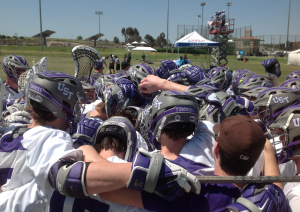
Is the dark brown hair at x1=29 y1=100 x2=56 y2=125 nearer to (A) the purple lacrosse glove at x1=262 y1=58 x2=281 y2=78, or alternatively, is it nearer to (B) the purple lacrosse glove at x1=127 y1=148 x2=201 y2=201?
(B) the purple lacrosse glove at x1=127 y1=148 x2=201 y2=201

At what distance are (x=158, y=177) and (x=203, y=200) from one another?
1.31ft

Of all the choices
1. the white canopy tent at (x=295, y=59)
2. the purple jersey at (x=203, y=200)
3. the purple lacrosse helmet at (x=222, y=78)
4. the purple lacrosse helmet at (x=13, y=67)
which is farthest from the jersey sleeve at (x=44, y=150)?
the white canopy tent at (x=295, y=59)

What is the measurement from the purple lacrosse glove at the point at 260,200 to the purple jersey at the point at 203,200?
0.42ft

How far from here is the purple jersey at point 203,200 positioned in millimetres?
1569

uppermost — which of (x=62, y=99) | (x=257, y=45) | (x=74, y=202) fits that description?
(x=257, y=45)

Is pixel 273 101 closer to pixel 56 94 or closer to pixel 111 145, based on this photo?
pixel 111 145

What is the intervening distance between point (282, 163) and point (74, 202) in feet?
6.82

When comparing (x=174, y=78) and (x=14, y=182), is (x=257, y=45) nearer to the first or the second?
(x=174, y=78)

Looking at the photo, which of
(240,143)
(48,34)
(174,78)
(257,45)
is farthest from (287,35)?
(48,34)

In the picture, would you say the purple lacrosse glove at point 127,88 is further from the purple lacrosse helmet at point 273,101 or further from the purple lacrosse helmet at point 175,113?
the purple lacrosse helmet at point 273,101

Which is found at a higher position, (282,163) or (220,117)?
(220,117)

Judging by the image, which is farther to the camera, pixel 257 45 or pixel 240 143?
pixel 257 45

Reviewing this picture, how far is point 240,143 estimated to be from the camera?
1.59m

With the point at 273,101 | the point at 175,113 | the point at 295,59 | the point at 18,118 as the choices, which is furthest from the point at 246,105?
the point at 295,59
